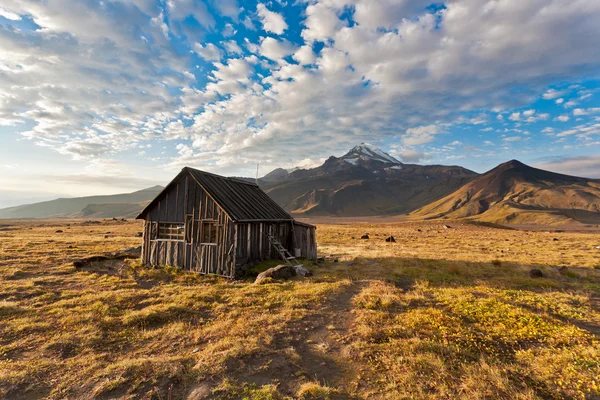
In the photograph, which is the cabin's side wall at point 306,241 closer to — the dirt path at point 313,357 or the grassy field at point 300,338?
the grassy field at point 300,338

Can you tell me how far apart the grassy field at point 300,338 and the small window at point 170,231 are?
3949mm

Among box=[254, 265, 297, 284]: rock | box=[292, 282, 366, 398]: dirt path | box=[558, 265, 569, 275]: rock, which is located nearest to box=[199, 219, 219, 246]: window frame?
box=[254, 265, 297, 284]: rock

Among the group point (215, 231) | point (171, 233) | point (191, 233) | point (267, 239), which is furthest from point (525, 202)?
point (171, 233)

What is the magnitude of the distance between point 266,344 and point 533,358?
23.8 feet

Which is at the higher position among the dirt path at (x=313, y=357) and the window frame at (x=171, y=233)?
the window frame at (x=171, y=233)

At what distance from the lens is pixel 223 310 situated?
37.8ft

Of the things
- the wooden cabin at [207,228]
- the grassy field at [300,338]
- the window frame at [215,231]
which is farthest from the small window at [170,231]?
the grassy field at [300,338]

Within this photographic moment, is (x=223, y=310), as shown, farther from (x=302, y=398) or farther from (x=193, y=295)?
(x=302, y=398)

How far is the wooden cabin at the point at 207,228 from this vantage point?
17.9 meters

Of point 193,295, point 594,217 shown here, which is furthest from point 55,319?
point 594,217

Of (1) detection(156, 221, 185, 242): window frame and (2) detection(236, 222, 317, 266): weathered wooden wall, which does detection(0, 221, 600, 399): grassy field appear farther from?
(1) detection(156, 221, 185, 242): window frame

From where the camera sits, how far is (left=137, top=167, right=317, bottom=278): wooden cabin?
17.9 meters

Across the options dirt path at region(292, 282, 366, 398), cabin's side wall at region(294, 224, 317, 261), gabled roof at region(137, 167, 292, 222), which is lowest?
dirt path at region(292, 282, 366, 398)

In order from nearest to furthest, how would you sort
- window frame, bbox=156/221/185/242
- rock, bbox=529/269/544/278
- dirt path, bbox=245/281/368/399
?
dirt path, bbox=245/281/368/399
rock, bbox=529/269/544/278
window frame, bbox=156/221/185/242
